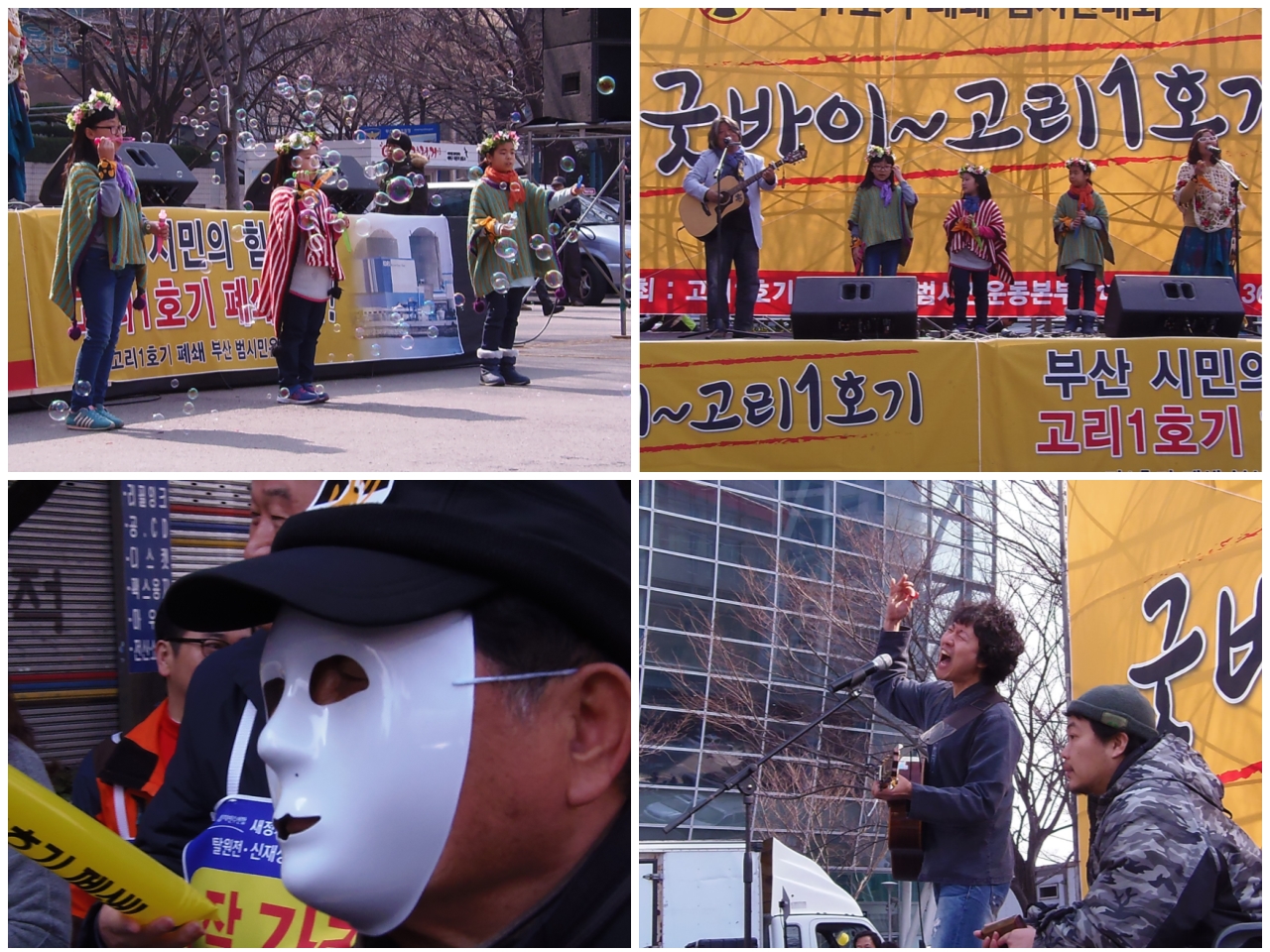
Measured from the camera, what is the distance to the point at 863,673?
4.07 m

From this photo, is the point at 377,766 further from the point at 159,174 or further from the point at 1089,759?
the point at 159,174

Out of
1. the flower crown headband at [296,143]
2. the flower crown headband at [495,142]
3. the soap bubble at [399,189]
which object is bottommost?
the soap bubble at [399,189]

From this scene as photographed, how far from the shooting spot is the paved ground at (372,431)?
223 inches

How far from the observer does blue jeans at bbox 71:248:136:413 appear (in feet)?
19.4

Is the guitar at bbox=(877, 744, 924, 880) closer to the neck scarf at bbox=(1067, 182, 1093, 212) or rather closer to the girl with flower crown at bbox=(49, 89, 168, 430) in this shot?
the girl with flower crown at bbox=(49, 89, 168, 430)

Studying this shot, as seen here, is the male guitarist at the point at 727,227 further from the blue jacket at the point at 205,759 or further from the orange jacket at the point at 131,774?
the blue jacket at the point at 205,759

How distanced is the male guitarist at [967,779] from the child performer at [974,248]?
576 centimetres

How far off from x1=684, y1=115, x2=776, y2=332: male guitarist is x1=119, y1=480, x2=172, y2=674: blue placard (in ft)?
14.1

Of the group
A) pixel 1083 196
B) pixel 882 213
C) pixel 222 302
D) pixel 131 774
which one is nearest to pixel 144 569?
pixel 131 774

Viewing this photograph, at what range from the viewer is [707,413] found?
5.38 metres

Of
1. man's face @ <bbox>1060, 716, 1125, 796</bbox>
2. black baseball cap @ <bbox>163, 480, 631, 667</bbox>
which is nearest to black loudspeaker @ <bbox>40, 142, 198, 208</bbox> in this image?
man's face @ <bbox>1060, 716, 1125, 796</bbox>

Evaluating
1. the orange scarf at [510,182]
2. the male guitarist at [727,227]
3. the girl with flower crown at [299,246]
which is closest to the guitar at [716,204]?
the male guitarist at [727,227]

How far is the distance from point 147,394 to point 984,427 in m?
4.62

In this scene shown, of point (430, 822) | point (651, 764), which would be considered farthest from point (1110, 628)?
point (430, 822)
